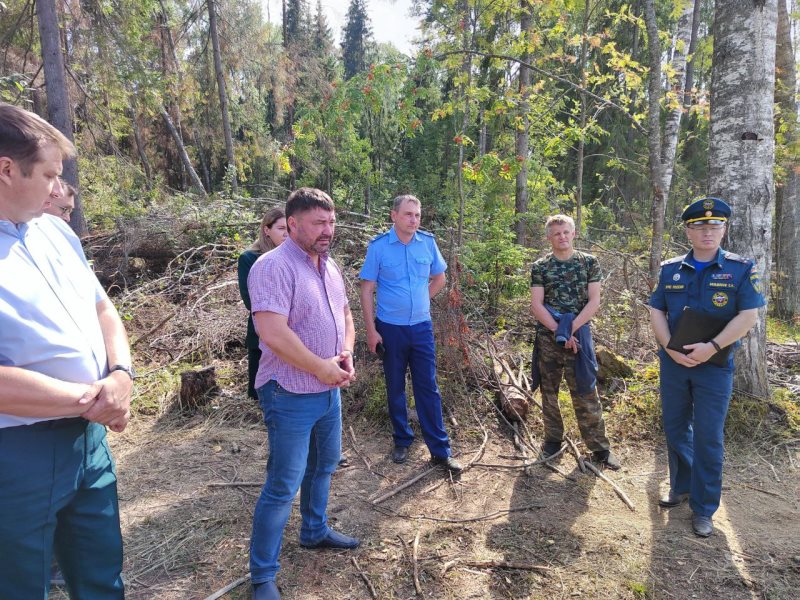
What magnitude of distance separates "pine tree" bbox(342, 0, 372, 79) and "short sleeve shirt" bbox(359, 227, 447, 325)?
34.4m

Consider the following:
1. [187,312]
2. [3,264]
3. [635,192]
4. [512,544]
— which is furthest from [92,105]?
[635,192]

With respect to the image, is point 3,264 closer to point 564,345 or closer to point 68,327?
point 68,327

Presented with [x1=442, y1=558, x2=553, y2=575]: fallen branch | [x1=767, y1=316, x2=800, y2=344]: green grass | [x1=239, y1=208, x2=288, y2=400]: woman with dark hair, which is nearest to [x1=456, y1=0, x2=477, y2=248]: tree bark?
[x1=239, y1=208, x2=288, y2=400]: woman with dark hair

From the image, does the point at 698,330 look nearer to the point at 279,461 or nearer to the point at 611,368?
the point at 611,368

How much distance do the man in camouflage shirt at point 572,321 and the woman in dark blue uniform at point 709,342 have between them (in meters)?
0.66

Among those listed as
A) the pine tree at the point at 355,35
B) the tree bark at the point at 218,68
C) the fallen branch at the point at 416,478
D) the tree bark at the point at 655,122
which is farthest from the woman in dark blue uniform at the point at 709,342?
the pine tree at the point at 355,35

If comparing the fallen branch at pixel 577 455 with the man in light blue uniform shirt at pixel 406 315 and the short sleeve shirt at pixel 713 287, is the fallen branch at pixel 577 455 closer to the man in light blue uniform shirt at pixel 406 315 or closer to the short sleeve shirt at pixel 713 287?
the man in light blue uniform shirt at pixel 406 315

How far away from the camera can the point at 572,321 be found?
400cm

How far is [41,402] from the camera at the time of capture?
1551 mm

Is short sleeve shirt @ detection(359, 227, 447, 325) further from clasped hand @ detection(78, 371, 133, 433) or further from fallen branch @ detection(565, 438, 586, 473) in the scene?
clasped hand @ detection(78, 371, 133, 433)

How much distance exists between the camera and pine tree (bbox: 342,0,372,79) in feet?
115

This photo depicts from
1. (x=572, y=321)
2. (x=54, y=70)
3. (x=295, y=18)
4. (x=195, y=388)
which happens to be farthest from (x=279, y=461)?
(x=295, y=18)

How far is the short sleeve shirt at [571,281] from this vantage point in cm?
409

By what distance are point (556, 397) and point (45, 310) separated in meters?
3.80
